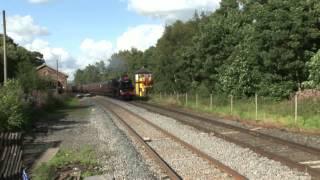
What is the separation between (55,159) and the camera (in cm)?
1773

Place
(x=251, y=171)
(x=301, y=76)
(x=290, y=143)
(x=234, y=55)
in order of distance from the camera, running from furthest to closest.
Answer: (x=234, y=55) → (x=301, y=76) → (x=290, y=143) → (x=251, y=171)

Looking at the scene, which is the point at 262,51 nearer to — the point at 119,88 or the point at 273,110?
the point at 273,110

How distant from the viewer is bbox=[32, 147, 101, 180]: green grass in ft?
46.6

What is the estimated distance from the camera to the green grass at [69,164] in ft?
46.6

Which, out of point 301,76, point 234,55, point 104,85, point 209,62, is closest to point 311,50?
point 301,76

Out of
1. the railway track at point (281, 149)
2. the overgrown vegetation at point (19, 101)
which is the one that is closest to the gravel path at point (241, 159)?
the railway track at point (281, 149)

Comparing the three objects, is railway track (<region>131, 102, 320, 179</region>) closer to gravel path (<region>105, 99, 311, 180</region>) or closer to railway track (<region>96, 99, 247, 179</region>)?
gravel path (<region>105, 99, 311, 180</region>)

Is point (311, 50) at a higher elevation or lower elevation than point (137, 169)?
higher

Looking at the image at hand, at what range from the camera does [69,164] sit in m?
16.5

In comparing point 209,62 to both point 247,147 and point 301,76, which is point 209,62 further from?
point 247,147

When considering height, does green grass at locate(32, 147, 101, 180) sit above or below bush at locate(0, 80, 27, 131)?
below

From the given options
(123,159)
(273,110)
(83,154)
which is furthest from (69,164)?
(273,110)

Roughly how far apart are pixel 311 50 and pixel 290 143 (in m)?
21.3

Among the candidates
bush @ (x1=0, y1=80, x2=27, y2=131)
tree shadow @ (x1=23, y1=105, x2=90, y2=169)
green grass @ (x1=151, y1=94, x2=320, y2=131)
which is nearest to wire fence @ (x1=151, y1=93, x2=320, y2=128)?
green grass @ (x1=151, y1=94, x2=320, y2=131)
